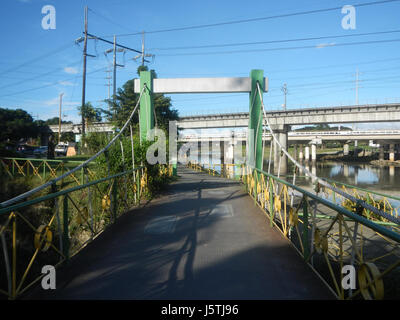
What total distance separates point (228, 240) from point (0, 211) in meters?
3.10

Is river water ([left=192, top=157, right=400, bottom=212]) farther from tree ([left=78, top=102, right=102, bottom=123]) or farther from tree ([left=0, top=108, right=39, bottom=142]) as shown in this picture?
tree ([left=0, top=108, right=39, bottom=142])

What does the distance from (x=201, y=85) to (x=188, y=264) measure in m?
8.21

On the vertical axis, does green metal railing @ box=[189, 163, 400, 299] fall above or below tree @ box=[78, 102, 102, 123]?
below

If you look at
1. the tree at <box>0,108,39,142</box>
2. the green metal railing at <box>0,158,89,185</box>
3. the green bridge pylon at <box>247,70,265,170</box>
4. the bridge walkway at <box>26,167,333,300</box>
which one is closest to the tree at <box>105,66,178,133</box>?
the green metal railing at <box>0,158,89,185</box>

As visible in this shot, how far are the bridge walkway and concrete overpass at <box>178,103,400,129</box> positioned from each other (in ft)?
68.5

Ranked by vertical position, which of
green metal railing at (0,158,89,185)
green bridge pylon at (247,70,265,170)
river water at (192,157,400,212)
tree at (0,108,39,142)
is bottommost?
river water at (192,157,400,212)

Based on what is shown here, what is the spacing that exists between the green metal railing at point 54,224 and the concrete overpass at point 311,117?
→ 1978cm

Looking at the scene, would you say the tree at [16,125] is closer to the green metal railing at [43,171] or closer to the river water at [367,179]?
the green metal railing at [43,171]

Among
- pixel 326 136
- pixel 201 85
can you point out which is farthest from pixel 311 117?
pixel 201 85

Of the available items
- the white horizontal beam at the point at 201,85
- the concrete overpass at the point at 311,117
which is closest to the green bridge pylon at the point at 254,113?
the white horizontal beam at the point at 201,85

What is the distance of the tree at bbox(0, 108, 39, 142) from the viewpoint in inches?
1404

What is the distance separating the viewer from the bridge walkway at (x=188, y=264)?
298 centimetres

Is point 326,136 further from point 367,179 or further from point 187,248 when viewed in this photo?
point 187,248

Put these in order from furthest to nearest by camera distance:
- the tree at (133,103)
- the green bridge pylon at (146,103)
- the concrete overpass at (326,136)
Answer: the concrete overpass at (326,136)
the tree at (133,103)
the green bridge pylon at (146,103)
